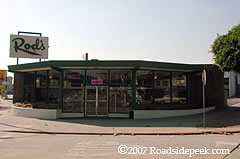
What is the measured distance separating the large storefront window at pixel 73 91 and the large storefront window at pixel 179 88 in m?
7.94

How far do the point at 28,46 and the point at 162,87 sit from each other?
597 inches

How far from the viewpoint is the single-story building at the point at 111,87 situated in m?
13.6

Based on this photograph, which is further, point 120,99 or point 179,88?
point 179,88

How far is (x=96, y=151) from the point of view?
241 inches

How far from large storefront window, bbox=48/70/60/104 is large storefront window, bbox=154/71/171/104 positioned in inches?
340

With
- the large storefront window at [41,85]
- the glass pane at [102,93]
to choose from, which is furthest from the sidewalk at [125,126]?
the large storefront window at [41,85]

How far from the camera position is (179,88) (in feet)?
53.0

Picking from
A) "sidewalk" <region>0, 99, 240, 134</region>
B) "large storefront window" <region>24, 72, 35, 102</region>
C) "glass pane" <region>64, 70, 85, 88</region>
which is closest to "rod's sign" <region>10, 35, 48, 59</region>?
"large storefront window" <region>24, 72, 35, 102</region>

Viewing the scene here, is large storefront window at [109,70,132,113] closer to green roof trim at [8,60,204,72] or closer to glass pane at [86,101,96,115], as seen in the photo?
green roof trim at [8,60,204,72]

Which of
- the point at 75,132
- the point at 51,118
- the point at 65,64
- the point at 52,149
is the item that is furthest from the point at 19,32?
the point at 52,149

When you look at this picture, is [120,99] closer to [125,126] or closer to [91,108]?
[91,108]

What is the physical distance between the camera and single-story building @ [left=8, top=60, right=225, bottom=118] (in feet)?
44.7

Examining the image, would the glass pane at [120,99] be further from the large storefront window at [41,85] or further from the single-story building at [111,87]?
the large storefront window at [41,85]

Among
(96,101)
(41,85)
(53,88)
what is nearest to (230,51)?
(96,101)
